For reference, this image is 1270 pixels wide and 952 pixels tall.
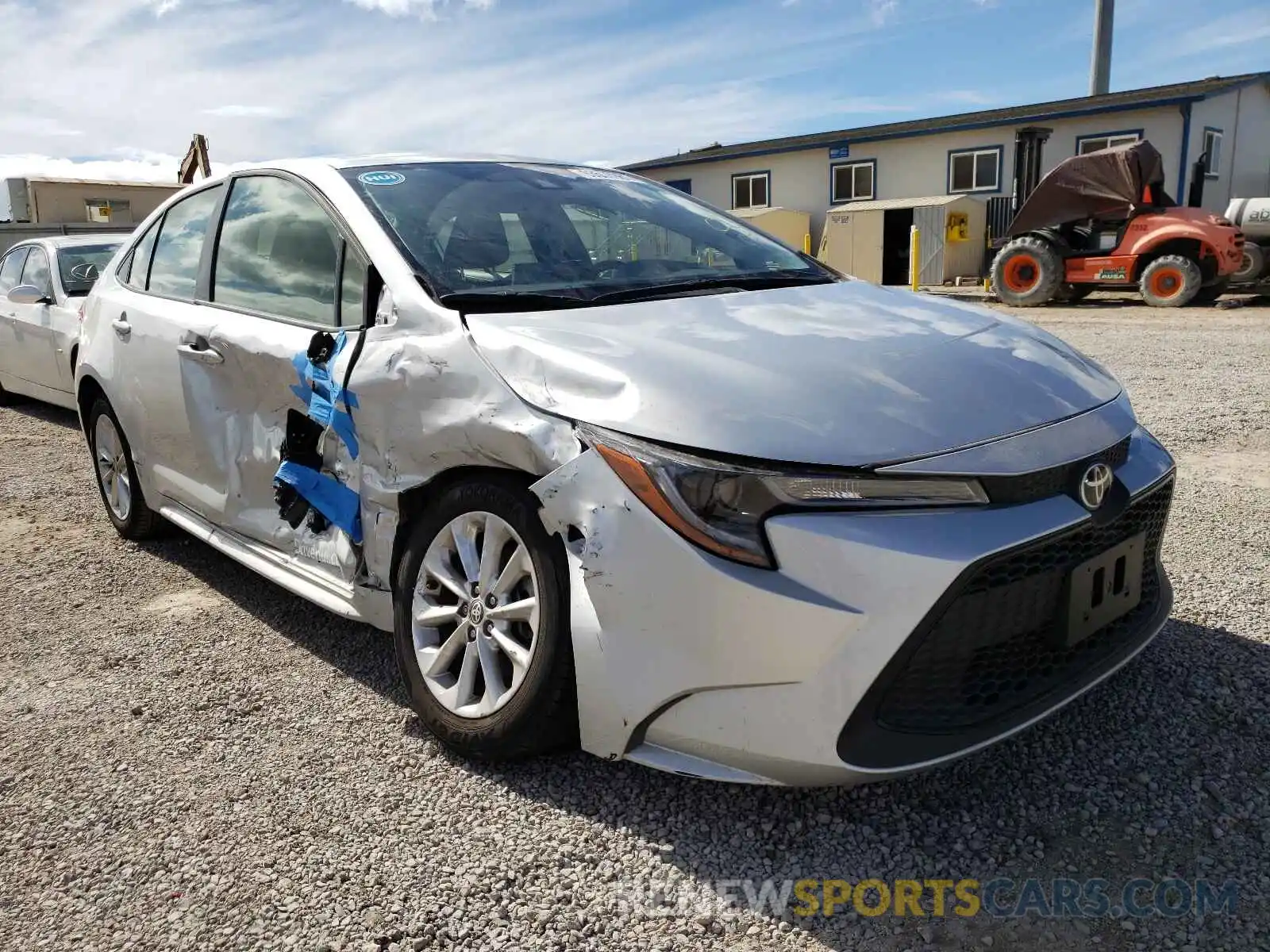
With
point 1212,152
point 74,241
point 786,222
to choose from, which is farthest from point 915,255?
point 74,241

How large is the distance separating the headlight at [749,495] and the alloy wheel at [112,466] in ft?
10.0

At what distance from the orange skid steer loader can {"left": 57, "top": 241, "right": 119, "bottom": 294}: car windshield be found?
12.8 metres

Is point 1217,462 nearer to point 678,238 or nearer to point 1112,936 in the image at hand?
point 678,238

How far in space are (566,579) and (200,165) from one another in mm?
23169

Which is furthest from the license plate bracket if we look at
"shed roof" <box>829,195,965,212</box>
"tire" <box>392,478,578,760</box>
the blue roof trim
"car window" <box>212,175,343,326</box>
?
the blue roof trim

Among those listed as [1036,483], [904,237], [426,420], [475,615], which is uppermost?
[426,420]

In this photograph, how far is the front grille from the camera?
1951mm

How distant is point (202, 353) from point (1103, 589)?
2761 mm

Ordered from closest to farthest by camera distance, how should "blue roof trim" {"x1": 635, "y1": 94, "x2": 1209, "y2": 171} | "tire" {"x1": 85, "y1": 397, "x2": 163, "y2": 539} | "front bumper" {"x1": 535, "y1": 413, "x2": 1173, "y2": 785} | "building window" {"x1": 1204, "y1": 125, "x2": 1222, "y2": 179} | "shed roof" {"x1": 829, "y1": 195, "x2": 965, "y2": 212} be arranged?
1. "front bumper" {"x1": 535, "y1": 413, "x2": 1173, "y2": 785}
2. "tire" {"x1": 85, "y1": 397, "x2": 163, "y2": 539}
3. "blue roof trim" {"x1": 635, "y1": 94, "x2": 1209, "y2": 171}
4. "building window" {"x1": 1204, "y1": 125, "x2": 1222, "y2": 179}
5. "shed roof" {"x1": 829, "y1": 195, "x2": 965, "y2": 212}

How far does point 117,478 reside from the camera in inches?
171

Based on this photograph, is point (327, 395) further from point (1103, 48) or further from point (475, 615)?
point (1103, 48)

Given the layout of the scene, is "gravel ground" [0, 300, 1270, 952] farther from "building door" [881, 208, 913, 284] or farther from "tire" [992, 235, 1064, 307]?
"building door" [881, 208, 913, 284]

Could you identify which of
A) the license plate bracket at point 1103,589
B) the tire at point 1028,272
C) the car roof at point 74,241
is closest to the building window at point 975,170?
the tire at point 1028,272

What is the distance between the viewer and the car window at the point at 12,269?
7.75m
